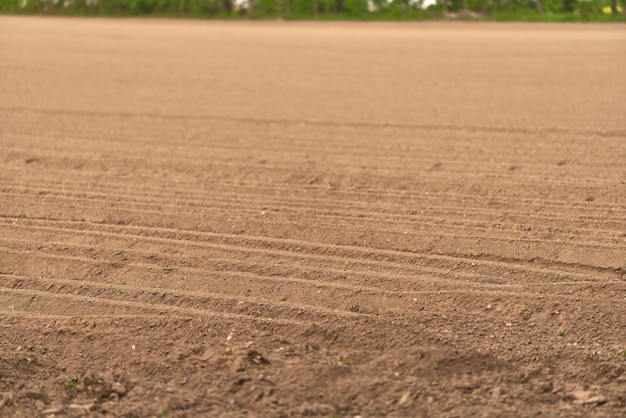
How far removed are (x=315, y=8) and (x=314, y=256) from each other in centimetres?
4243

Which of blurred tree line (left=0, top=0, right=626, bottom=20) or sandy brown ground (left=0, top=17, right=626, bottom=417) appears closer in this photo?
sandy brown ground (left=0, top=17, right=626, bottom=417)

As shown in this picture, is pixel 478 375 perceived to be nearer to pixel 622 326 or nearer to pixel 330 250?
pixel 622 326

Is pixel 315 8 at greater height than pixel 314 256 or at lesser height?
greater

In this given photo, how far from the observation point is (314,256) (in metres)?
7.09

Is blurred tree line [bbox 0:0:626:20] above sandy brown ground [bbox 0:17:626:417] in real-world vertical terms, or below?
above

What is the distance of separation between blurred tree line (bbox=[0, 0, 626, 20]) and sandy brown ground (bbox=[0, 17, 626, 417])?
28.8 metres

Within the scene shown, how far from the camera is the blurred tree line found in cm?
4291

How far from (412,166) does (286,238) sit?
121 inches

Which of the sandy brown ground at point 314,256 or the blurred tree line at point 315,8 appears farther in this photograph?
the blurred tree line at point 315,8

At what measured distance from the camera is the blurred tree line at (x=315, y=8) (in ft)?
141

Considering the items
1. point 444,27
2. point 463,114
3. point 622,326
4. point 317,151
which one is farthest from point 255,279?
point 444,27

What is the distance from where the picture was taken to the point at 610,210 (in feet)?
27.0

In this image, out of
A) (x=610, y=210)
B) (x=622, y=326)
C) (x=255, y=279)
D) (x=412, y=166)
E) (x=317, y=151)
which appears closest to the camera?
(x=622, y=326)

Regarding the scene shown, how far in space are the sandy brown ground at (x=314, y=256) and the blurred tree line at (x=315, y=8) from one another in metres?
28.8
